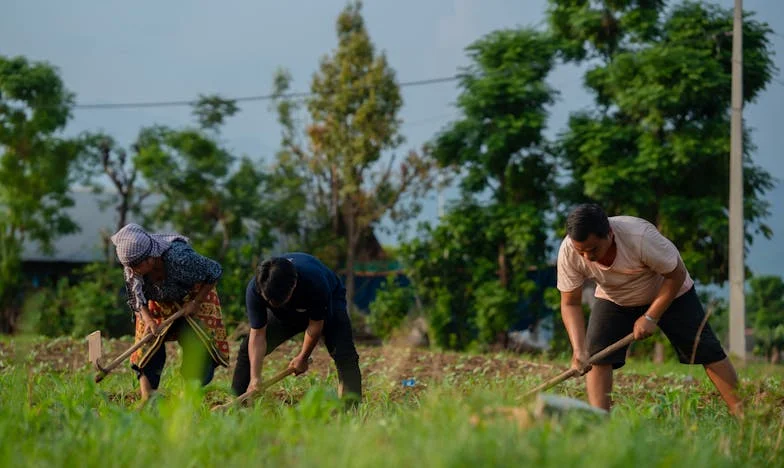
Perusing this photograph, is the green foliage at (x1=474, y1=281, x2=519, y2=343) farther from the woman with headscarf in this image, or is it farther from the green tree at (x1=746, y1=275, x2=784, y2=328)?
the green tree at (x1=746, y1=275, x2=784, y2=328)

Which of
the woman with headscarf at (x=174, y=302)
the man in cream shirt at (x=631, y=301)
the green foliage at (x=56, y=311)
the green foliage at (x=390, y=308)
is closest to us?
the man in cream shirt at (x=631, y=301)

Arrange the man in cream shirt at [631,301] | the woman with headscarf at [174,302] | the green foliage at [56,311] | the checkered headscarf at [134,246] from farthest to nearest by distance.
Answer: the green foliage at [56,311], the woman with headscarf at [174,302], the checkered headscarf at [134,246], the man in cream shirt at [631,301]

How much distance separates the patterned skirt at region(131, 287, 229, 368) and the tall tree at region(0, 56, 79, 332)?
14.6 m

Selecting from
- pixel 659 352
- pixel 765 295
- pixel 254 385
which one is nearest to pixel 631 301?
pixel 254 385

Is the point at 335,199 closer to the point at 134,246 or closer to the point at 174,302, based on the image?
the point at 174,302

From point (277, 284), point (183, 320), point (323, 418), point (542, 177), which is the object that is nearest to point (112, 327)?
point (542, 177)

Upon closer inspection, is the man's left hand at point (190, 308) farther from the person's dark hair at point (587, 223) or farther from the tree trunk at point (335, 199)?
the tree trunk at point (335, 199)

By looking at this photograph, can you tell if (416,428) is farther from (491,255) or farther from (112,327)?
(112,327)

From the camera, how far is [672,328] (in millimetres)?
5750

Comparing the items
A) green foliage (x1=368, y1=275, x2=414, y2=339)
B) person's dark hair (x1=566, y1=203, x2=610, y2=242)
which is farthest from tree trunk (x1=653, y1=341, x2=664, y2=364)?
person's dark hair (x1=566, y1=203, x2=610, y2=242)

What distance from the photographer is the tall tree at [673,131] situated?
639 inches

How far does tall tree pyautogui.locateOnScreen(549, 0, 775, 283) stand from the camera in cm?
1622

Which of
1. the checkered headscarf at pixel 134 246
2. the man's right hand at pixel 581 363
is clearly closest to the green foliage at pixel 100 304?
the checkered headscarf at pixel 134 246

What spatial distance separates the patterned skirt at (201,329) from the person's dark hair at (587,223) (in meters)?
2.65
